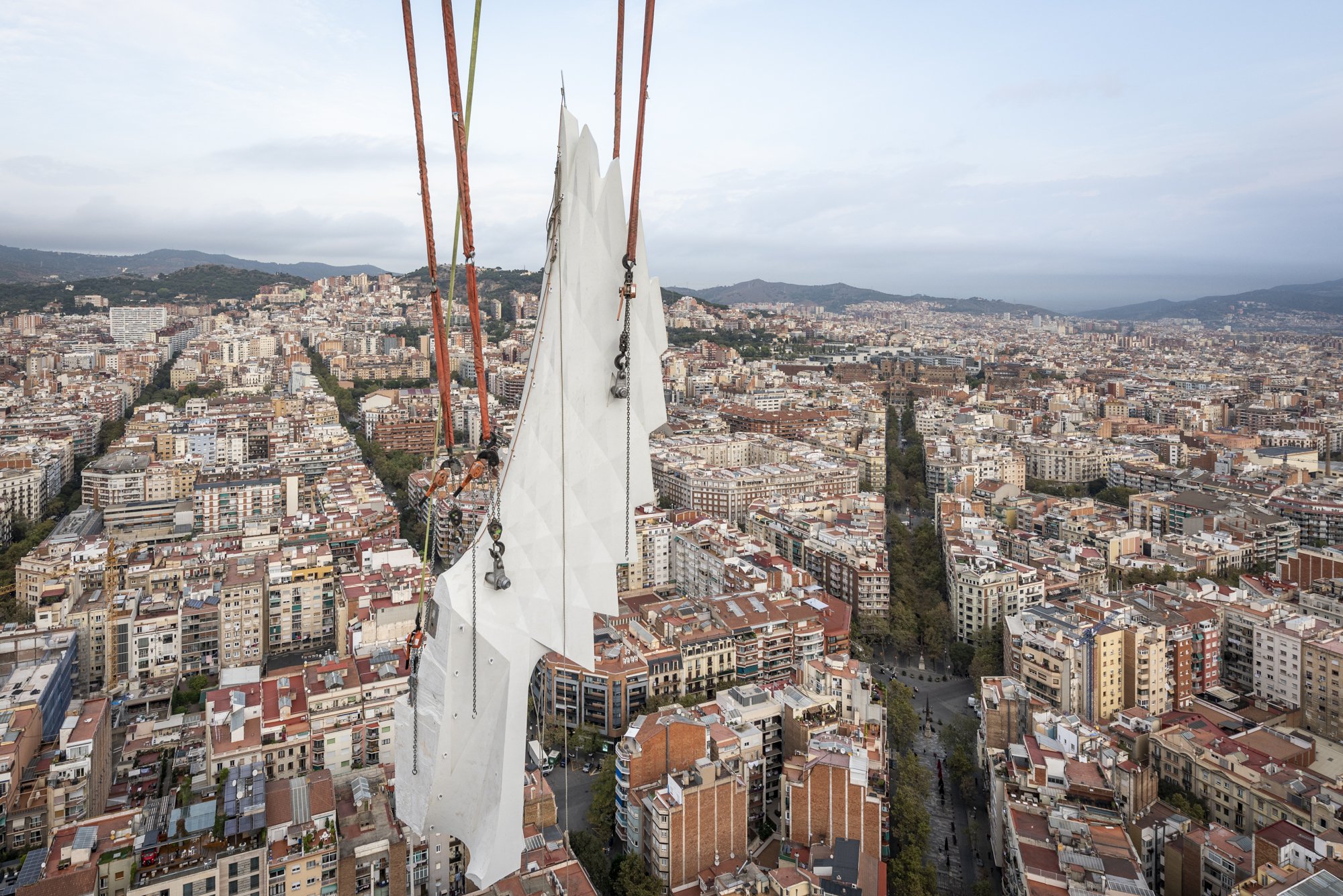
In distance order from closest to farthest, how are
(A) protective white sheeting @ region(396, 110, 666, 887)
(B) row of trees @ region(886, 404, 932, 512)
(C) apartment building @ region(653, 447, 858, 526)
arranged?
(A) protective white sheeting @ region(396, 110, 666, 887) < (C) apartment building @ region(653, 447, 858, 526) < (B) row of trees @ region(886, 404, 932, 512)

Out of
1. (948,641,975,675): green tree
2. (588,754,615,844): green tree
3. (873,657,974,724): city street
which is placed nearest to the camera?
(588,754,615,844): green tree

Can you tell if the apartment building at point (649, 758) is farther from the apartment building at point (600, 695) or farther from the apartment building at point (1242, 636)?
the apartment building at point (1242, 636)

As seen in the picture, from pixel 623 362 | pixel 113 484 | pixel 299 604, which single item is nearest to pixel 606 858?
pixel 623 362

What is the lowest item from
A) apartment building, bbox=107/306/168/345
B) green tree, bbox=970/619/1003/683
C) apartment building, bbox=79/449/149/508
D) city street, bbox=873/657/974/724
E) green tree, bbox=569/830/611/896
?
city street, bbox=873/657/974/724

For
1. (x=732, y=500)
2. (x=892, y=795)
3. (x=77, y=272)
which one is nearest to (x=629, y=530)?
(x=892, y=795)

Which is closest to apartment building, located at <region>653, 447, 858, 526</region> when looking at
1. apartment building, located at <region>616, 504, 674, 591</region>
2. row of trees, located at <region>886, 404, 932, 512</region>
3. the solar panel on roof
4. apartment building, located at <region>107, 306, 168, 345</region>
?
row of trees, located at <region>886, 404, 932, 512</region>

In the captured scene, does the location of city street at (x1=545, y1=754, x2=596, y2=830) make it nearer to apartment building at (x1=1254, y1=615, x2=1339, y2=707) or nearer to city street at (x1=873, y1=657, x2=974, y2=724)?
city street at (x1=873, y1=657, x2=974, y2=724)

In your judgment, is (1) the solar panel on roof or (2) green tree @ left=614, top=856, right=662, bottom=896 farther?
(2) green tree @ left=614, top=856, right=662, bottom=896

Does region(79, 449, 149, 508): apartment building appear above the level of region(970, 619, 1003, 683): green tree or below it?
above

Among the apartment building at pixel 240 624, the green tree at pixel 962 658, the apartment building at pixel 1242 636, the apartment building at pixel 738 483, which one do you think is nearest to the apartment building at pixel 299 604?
the apartment building at pixel 240 624
